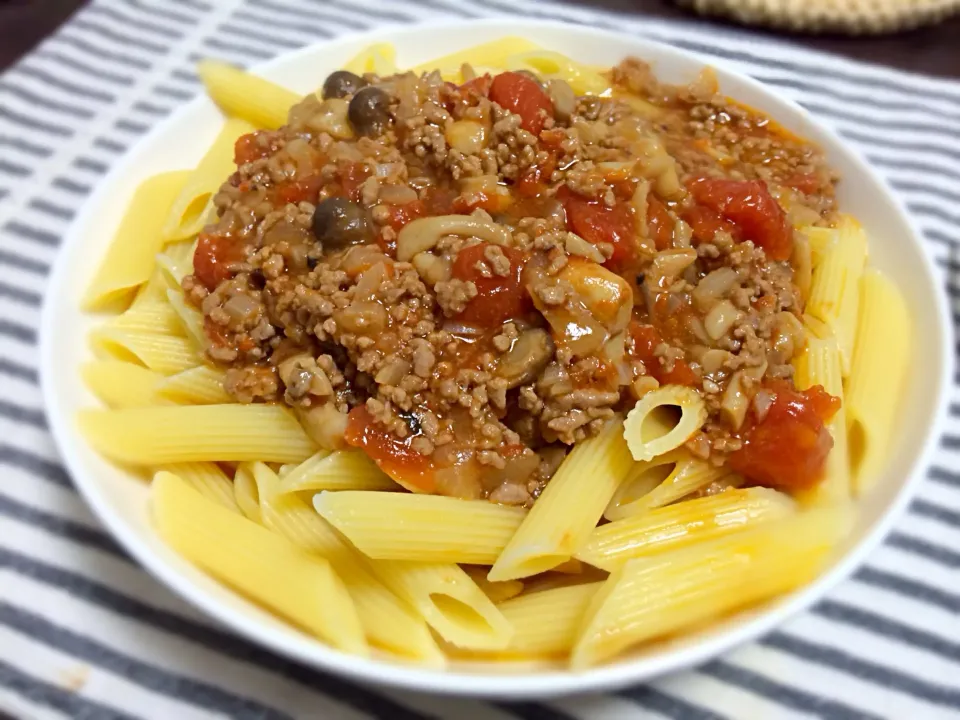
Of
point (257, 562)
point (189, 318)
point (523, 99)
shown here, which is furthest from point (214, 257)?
point (523, 99)

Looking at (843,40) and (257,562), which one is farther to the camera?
(843,40)

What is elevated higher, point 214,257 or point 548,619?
point 214,257

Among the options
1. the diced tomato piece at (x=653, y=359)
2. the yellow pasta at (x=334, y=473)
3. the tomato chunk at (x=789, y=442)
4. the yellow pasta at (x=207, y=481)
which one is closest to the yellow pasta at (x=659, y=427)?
the diced tomato piece at (x=653, y=359)

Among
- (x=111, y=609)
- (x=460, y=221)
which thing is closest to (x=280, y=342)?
(x=460, y=221)

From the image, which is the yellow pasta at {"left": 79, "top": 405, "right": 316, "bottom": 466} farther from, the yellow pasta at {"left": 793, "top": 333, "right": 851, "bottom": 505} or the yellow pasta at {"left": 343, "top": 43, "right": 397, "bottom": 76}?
the yellow pasta at {"left": 343, "top": 43, "right": 397, "bottom": 76}

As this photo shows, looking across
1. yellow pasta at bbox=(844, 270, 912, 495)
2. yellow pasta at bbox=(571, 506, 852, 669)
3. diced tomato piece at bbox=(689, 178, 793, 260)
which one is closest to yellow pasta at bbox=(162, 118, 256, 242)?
diced tomato piece at bbox=(689, 178, 793, 260)

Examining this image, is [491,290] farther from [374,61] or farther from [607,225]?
[374,61]

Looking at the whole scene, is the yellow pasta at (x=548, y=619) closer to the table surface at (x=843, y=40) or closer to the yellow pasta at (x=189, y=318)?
the yellow pasta at (x=189, y=318)
